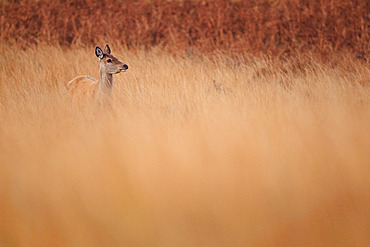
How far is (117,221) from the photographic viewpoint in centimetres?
287

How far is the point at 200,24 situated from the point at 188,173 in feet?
26.1

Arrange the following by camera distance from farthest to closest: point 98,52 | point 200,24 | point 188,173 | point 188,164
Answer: point 200,24, point 98,52, point 188,164, point 188,173

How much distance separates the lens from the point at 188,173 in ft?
10.9

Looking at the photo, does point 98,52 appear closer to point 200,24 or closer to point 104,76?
point 104,76

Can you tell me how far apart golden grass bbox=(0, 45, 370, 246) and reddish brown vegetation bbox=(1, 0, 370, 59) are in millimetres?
4951

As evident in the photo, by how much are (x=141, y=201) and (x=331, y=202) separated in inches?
51.4

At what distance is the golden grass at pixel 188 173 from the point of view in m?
2.76

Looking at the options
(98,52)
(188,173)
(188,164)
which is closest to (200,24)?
(98,52)

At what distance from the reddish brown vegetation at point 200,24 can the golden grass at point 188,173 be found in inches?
195

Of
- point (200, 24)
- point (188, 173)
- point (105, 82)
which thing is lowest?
point (188, 173)

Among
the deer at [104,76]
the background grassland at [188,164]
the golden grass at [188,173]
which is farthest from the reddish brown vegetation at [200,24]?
the golden grass at [188,173]

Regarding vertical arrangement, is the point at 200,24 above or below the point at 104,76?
above

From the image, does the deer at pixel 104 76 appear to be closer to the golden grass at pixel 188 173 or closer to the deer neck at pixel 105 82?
the deer neck at pixel 105 82

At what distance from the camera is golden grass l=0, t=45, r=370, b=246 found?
276cm
